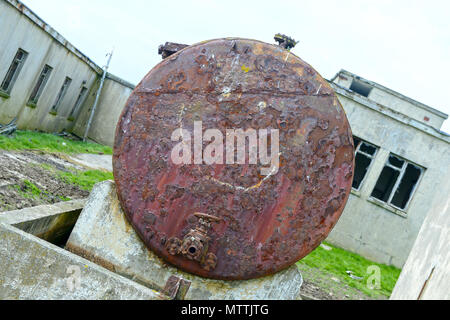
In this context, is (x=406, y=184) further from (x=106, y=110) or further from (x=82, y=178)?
(x=106, y=110)

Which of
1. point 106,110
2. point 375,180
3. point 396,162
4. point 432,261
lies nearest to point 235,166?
point 432,261

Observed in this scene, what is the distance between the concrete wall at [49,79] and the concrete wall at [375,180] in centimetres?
898

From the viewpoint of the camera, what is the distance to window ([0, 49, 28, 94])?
11.3 m

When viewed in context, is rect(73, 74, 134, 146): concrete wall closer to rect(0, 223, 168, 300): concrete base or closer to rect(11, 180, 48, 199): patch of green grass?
rect(11, 180, 48, 199): patch of green grass

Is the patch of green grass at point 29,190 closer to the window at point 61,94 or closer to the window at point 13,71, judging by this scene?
the window at point 13,71

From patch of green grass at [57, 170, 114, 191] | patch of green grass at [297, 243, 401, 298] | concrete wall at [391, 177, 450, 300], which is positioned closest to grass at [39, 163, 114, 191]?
patch of green grass at [57, 170, 114, 191]

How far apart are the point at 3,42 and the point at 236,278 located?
34.1 feet

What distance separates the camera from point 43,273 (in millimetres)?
2008

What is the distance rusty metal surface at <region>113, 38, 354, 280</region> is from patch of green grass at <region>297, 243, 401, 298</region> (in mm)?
5715

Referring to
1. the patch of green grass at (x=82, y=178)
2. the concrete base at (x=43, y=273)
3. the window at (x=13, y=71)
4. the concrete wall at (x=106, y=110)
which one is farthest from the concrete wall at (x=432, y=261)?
the concrete wall at (x=106, y=110)

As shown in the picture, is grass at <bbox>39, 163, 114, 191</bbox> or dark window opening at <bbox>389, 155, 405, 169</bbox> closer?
grass at <bbox>39, 163, 114, 191</bbox>

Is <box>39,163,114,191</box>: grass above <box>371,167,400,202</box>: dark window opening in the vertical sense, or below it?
below
